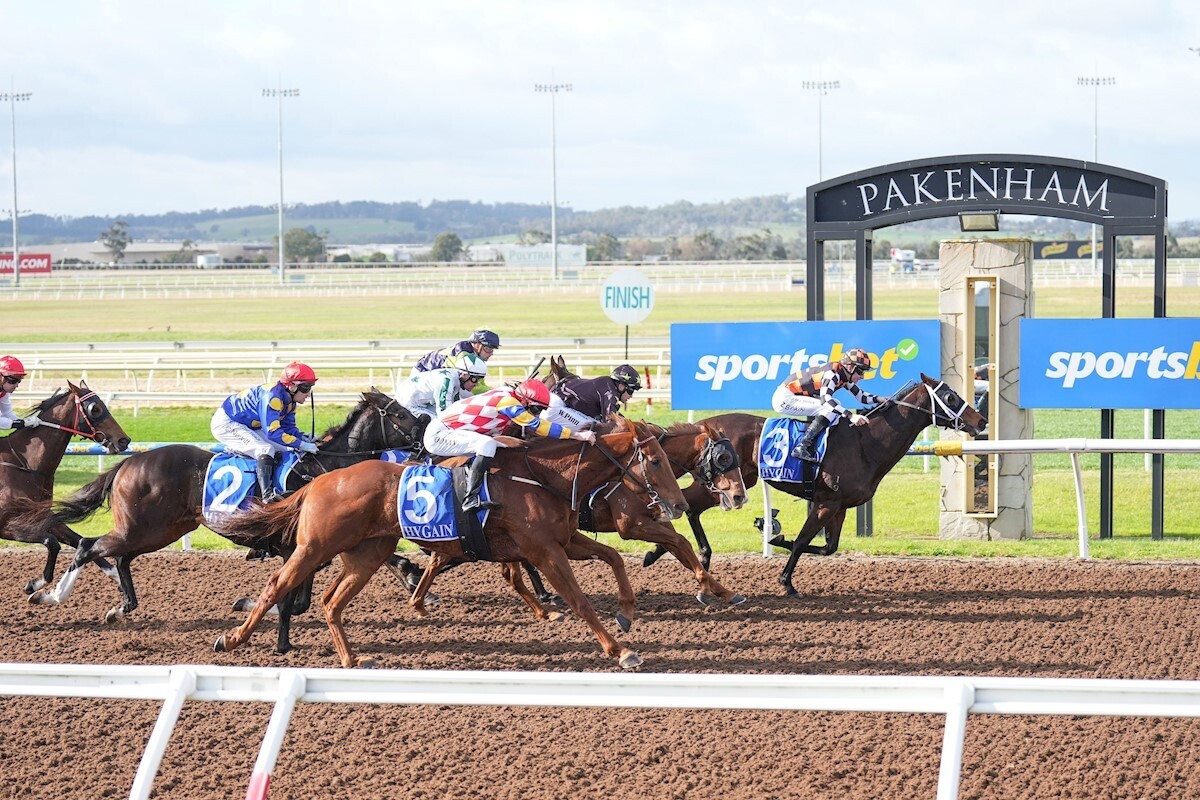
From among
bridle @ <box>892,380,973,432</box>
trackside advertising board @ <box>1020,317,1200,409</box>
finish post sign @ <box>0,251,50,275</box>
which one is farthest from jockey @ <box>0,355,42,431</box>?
finish post sign @ <box>0,251,50,275</box>

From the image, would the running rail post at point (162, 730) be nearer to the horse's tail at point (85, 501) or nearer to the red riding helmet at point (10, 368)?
the horse's tail at point (85, 501)

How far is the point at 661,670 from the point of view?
20.1 feet

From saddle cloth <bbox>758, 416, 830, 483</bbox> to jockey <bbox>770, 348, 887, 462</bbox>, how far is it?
0.04 meters

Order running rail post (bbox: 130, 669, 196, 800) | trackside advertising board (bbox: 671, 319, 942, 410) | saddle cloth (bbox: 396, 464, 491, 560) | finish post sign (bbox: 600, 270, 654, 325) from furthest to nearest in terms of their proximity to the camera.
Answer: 1. finish post sign (bbox: 600, 270, 654, 325)
2. trackside advertising board (bbox: 671, 319, 942, 410)
3. saddle cloth (bbox: 396, 464, 491, 560)
4. running rail post (bbox: 130, 669, 196, 800)

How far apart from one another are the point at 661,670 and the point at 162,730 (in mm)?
3243

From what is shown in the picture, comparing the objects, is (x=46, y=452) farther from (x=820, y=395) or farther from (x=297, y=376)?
(x=820, y=395)

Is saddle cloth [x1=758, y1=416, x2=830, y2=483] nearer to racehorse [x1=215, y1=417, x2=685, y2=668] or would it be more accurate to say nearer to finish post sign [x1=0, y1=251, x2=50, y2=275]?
racehorse [x1=215, y1=417, x2=685, y2=668]

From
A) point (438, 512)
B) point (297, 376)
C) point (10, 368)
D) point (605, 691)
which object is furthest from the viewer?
point (10, 368)

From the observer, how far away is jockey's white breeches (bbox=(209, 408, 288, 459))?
7.12 metres

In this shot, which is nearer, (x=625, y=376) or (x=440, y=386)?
(x=440, y=386)

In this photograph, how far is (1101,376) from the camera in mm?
9516

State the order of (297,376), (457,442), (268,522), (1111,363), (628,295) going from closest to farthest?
(457,442) < (268,522) < (297,376) < (1111,363) < (628,295)

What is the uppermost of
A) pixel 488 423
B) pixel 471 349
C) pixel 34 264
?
pixel 34 264

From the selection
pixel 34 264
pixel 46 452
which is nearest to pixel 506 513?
pixel 46 452
